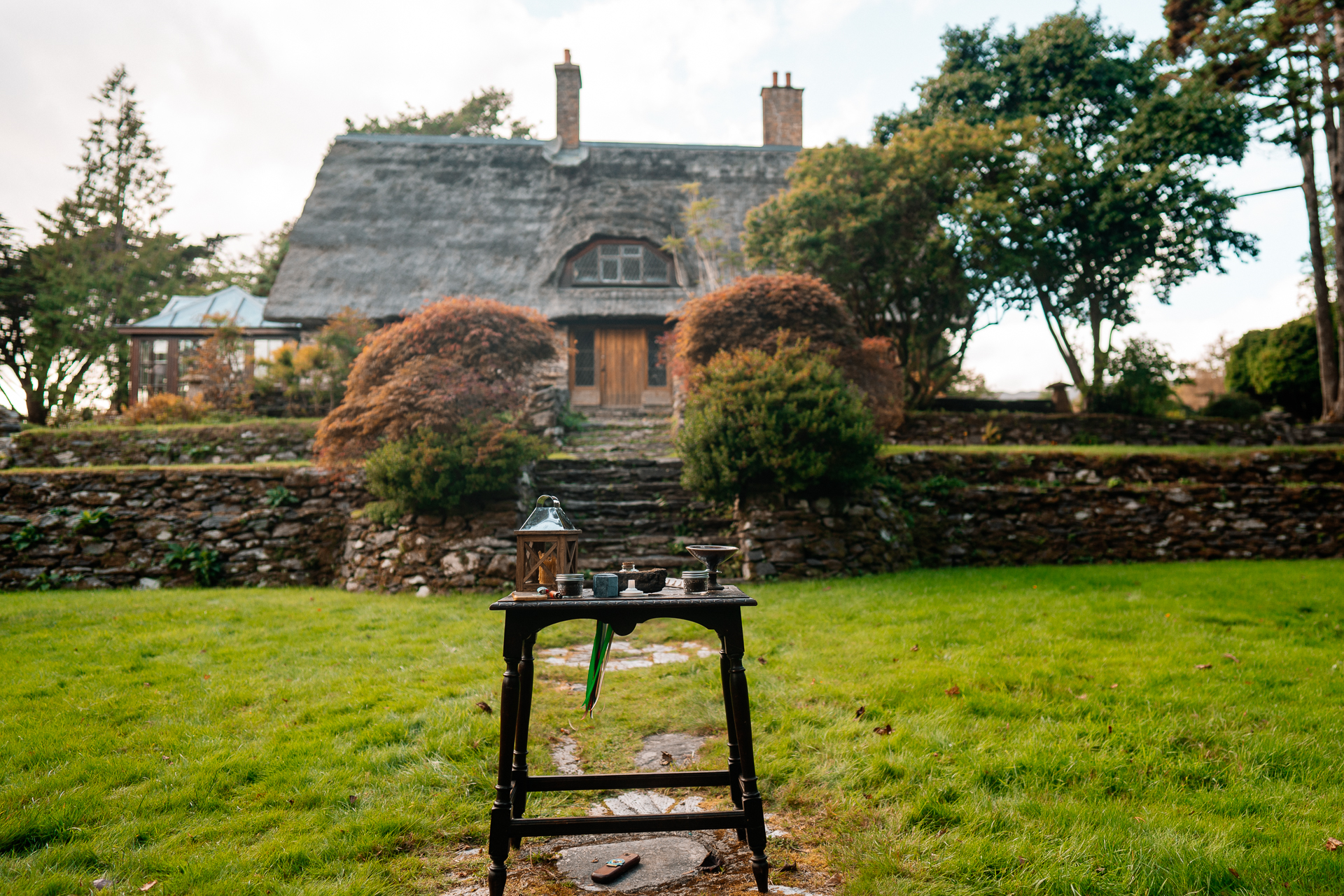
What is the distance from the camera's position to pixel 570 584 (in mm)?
2607

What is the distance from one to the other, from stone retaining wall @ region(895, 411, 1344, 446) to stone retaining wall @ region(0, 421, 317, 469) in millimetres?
11219

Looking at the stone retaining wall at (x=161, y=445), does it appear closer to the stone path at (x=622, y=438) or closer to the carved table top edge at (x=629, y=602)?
the stone path at (x=622, y=438)

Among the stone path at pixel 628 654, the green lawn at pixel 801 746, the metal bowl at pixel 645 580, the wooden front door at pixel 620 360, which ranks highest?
the wooden front door at pixel 620 360

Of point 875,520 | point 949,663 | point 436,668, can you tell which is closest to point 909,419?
point 875,520

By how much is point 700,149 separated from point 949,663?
1827cm

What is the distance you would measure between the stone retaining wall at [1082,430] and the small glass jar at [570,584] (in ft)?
38.0

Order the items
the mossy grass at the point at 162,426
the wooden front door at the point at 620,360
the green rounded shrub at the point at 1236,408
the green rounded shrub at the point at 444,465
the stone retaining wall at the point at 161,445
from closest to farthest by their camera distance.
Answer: the green rounded shrub at the point at 444,465, the stone retaining wall at the point at 161,445, the mossy grass at the point at 162,426, the green rounded shrub at the point at 1236,408, the wooden front door at the point at 620,360

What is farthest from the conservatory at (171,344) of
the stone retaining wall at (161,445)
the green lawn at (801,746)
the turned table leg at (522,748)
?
the turned table leg at (522,748)

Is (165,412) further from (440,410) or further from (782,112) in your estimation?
(782,112)

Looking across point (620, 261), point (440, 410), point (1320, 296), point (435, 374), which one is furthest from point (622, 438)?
point (1320, 296)

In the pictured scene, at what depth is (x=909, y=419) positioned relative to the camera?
13484 mm

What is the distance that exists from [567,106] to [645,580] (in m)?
20.3

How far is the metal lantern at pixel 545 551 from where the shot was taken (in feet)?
9.52

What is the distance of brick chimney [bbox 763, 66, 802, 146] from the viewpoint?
22.0 metres
